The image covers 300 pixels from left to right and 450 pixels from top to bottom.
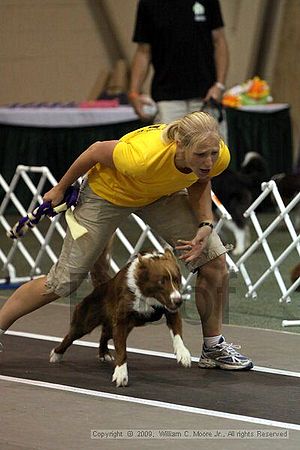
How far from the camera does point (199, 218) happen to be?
14.3 ft

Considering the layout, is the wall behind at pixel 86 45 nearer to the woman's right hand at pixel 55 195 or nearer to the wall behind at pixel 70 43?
the wall behind at pixel 70 43

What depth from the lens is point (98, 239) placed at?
4328 mm

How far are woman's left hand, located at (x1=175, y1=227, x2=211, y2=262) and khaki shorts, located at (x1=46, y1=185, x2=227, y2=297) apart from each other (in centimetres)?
9

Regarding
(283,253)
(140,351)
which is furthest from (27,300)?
(283,253)

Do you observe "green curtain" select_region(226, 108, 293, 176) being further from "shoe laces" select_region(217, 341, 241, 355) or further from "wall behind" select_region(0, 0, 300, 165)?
"shoe laces" select_region(217, 341, 241, 355)

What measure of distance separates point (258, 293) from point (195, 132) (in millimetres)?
2236

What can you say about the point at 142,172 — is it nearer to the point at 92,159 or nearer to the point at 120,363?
the point at 92,159

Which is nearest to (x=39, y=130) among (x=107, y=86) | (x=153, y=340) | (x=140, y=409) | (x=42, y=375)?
(x=107, y=86)

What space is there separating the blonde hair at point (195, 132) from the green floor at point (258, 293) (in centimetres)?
146

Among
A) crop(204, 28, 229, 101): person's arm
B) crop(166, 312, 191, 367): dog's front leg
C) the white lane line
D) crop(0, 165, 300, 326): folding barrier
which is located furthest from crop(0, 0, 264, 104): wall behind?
crop(166, 312, 191, 367): dog's front leg

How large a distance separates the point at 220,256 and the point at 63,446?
1.28 metres

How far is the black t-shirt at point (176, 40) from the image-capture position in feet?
21.3

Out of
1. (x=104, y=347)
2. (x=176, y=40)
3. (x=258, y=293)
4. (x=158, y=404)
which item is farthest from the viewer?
(x=176, y=40)

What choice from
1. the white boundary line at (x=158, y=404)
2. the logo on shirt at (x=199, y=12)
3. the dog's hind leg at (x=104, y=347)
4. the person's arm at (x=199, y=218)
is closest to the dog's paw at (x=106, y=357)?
the dog's hind leg at (x=104, y=347)
